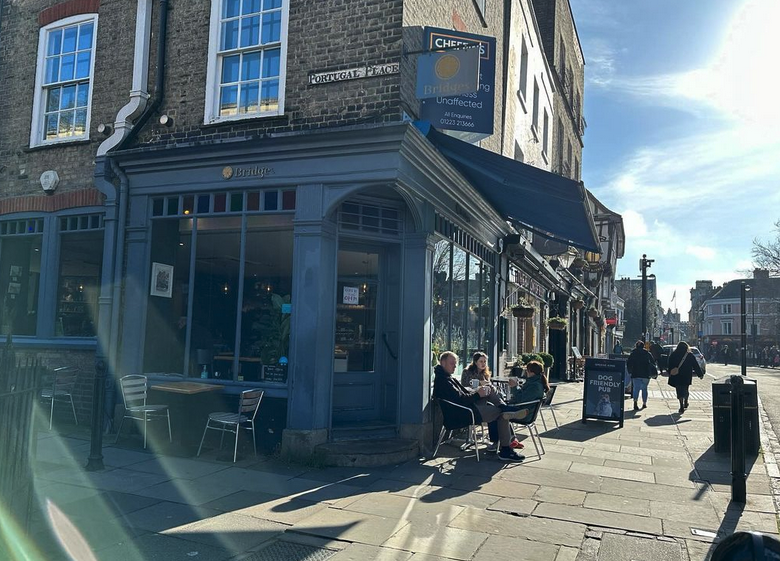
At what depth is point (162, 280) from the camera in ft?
30.8

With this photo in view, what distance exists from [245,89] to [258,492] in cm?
577

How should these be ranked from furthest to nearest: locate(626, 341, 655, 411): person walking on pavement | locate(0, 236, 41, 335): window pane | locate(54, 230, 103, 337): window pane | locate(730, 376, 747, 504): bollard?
locate(626, 341, 655, 411): person walking on pavement, locate(0, 236, 41, 335): window pane, locate(54, 230, 103, 337): window pane, locate(730, 376, 747, 504): bollard

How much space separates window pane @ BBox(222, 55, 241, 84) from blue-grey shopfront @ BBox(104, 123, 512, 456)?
1335mm

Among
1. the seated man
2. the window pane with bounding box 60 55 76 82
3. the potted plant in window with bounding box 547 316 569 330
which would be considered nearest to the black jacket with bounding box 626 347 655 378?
the potted plant in window with bounding box 547 316 569 330

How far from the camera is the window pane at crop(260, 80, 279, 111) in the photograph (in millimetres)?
9000

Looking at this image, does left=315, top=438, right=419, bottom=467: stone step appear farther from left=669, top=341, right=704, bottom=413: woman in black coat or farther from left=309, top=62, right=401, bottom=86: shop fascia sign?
left=669, top=341, right=704, bottom=413: woman in black coat

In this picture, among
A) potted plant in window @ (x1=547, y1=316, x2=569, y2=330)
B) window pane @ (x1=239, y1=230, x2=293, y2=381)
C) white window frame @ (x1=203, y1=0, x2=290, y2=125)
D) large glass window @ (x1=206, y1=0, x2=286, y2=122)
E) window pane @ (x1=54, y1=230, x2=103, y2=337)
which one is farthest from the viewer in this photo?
potted plant in window @ (x1=547, y1=316, x2=569, y2=330)

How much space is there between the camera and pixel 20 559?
171 inches

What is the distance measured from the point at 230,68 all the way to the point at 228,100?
493mm

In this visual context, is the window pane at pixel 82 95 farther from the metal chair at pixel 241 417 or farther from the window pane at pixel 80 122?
the metal chair at pixel 241 417

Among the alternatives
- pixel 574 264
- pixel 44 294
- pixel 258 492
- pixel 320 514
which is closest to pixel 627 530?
pixel 320 514

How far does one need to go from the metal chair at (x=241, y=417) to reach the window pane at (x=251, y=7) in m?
5.53

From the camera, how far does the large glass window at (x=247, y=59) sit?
29.6ft

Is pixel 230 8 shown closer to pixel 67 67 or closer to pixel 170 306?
pixel 67 67
